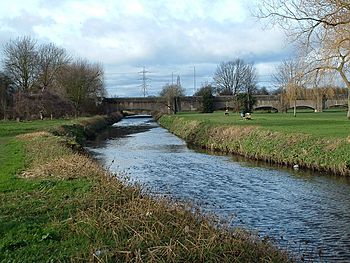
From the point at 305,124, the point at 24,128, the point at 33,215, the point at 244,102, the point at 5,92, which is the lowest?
the point at 24,128

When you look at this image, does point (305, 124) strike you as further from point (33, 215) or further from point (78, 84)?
point (78, 84)

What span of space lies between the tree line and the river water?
43915 millimetres

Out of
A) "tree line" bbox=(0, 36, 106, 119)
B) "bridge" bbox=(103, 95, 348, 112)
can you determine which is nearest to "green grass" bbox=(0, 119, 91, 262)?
"tree line" bbox=(0, 36, 106, 119)

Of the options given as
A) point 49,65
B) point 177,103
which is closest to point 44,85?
point 49,65

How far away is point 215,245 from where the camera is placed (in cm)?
795

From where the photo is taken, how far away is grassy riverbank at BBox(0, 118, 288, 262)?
754 cm

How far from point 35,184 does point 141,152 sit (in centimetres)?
1945

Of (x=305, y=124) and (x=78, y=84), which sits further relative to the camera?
(x=78, y=84)

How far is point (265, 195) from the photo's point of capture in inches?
677

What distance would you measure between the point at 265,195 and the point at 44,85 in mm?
68979

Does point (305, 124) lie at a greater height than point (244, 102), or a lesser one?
lesser

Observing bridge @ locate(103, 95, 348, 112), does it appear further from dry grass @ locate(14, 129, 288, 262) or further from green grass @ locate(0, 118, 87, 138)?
dry grass @ locate(14, 129, 288, 262)

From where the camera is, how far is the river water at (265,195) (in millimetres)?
11508

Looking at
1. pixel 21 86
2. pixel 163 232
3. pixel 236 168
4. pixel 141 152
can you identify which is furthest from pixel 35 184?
pixel 21 86
